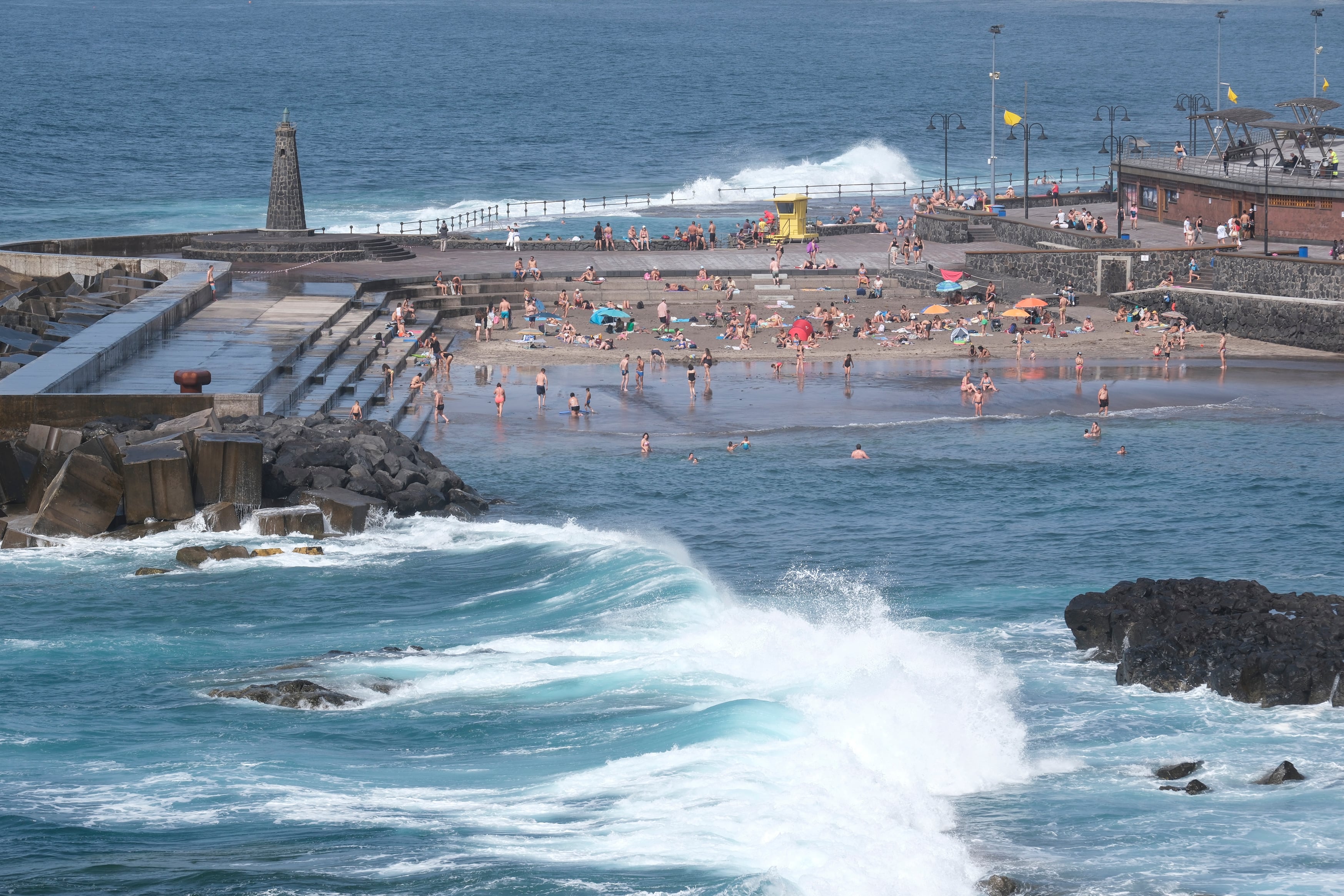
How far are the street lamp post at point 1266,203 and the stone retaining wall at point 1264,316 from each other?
2.16m

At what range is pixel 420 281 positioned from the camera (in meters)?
56.2

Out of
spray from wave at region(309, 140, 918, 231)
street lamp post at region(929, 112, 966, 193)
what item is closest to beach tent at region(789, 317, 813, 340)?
street lamp post at region(929, 112, 966, 193)

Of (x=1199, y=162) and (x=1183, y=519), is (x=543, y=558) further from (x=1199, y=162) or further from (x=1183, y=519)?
(x=1199, y=162)

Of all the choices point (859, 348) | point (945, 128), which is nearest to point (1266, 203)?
point (859, 348)

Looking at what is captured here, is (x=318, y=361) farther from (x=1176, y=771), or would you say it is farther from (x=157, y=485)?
(x=1176, y=771)

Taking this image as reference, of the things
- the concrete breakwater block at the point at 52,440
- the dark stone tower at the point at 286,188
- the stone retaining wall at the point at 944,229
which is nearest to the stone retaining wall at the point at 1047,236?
the stone retaining wall at the point at 944,229

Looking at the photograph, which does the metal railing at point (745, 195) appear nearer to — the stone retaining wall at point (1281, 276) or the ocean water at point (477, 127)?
the ocean water at point (477, 127)

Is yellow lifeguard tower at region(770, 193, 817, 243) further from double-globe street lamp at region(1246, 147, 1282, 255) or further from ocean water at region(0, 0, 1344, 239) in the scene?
ocean water at region(0, 0, 1344, 239)

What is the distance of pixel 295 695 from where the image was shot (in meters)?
22.0

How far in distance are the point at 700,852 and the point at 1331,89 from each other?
174 metres

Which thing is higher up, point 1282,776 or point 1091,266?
point 1091,266

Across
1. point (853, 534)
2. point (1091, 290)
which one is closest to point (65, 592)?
point (853, 534)

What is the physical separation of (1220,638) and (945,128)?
5939 centimetres

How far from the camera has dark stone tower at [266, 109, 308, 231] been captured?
5803cm
